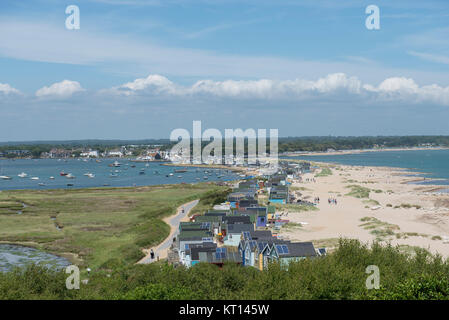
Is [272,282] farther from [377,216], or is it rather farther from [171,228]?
[377,216]

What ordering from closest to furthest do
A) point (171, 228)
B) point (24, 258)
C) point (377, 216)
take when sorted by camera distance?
point (24, 258) → point (171, 228) → point (377, 216)

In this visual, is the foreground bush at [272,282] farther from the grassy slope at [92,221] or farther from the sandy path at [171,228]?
the grassy slope at [92,221]

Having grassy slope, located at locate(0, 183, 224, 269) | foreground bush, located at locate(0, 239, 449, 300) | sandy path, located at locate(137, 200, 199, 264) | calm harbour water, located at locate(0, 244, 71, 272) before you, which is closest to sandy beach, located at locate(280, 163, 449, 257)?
foreground bush, located at locate(0, 239, 449, 300)

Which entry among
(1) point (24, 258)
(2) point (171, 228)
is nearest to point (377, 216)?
(2) point (171, 228)

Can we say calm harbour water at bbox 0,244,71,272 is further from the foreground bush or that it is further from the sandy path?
the foreground bush
